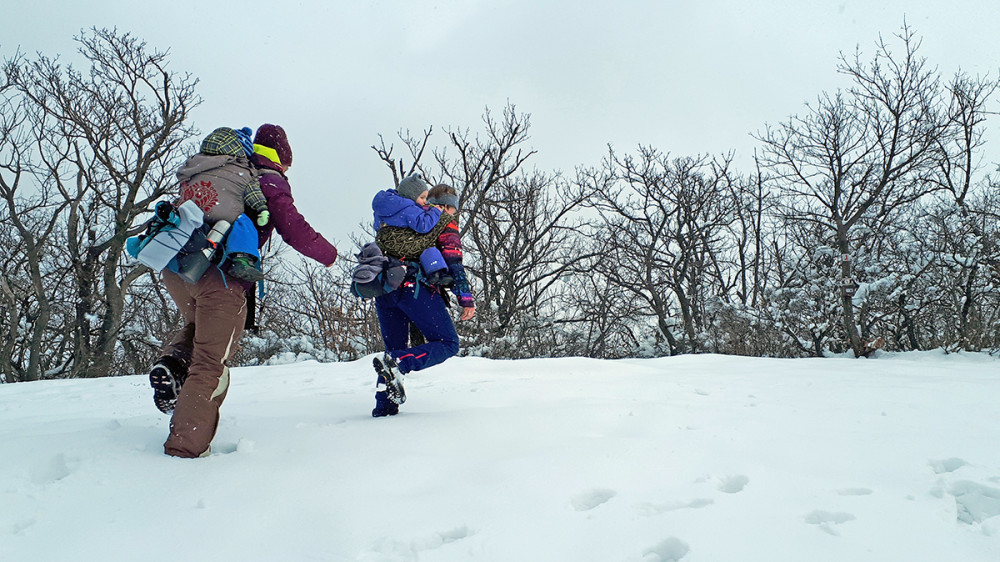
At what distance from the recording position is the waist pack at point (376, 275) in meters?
2.88

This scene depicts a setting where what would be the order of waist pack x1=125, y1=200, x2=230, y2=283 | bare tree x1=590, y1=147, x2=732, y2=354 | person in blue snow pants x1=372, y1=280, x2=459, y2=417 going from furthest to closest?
bare tree x1=590, y1=147, x2=732, y2=354 < person in blue snow pants x1=372, y1=280, x2=459, y2=417 < waist pack x1=125, y1=200, x2=230, y2=283

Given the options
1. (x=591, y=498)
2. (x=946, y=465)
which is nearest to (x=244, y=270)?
(x=591, y=498)

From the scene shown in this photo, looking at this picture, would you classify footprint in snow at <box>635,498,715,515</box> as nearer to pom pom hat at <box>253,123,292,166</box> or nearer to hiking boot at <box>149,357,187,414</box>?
hiking boot at <box>149,357,187,414</box>

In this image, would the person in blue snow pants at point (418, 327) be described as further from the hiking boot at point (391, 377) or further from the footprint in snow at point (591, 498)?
the footprint in snow at point (591, 498)

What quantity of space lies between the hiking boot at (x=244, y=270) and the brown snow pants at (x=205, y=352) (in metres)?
0.07

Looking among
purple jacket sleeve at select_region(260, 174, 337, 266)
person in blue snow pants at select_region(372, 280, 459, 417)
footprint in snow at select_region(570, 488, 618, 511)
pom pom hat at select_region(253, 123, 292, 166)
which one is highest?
pom pom hat at select_region(253, 123, 292, 166)

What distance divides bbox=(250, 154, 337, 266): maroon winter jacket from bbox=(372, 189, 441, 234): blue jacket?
557 millimetres

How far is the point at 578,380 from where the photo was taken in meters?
4.18

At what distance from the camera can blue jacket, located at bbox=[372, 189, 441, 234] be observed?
3068mm

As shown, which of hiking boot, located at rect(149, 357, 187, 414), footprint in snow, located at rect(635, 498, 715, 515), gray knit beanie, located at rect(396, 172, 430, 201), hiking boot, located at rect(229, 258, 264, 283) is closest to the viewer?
footprint in snow, located at rect(635, 498, 715, 515)

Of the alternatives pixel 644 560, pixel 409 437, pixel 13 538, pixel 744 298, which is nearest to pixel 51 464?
pixel 13 538

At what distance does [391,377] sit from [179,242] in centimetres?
129

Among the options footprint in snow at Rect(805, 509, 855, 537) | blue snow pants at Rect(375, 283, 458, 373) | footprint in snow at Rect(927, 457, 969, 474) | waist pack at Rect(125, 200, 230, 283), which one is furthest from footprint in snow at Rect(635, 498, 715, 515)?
waist pack at Rect(125, 200, 230, 283)

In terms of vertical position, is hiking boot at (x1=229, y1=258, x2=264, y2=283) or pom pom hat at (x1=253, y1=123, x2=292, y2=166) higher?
pom pom hat at (x1=253, y1=123, x2=292, y2=166)
